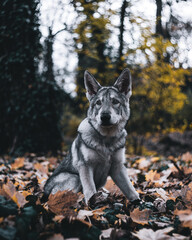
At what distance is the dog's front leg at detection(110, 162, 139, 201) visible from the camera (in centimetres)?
268

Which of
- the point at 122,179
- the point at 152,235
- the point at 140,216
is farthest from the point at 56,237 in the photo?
→ the point at 122,179

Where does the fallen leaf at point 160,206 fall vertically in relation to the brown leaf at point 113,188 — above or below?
above

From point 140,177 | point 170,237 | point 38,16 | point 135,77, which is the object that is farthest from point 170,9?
point 170,237

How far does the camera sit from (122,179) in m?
2.79

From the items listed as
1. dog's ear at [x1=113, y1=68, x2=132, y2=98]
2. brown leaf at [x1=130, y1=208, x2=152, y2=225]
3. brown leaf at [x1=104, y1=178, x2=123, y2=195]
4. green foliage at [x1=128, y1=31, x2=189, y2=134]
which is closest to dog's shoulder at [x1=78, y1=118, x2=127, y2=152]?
dog's ear at [x1=113, y1=68, x2=132, y2=98]

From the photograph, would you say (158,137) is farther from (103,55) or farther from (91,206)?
(91,206)

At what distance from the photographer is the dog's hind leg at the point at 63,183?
271 centimetres

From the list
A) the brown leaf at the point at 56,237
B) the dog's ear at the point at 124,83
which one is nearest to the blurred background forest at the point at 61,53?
the dog's ear at the point at 124,83

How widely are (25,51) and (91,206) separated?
492cm

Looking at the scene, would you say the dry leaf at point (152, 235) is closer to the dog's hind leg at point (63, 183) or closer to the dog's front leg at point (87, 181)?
the dog's front leg at point (87, 181)

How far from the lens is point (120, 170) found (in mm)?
2822

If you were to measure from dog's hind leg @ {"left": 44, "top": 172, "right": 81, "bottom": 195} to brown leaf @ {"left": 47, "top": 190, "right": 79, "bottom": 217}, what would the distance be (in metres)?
0.88

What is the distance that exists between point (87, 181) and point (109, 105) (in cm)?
95

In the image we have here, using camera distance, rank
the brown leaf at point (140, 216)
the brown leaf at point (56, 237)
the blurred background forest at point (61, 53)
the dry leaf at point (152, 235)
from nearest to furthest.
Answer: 1. the brown leaf at point (56, 237)
2. the dry leaf at point (152, 235)
3. the brown leaf at point (140, 216)
4. the blurred background forest at point (61, 53)
